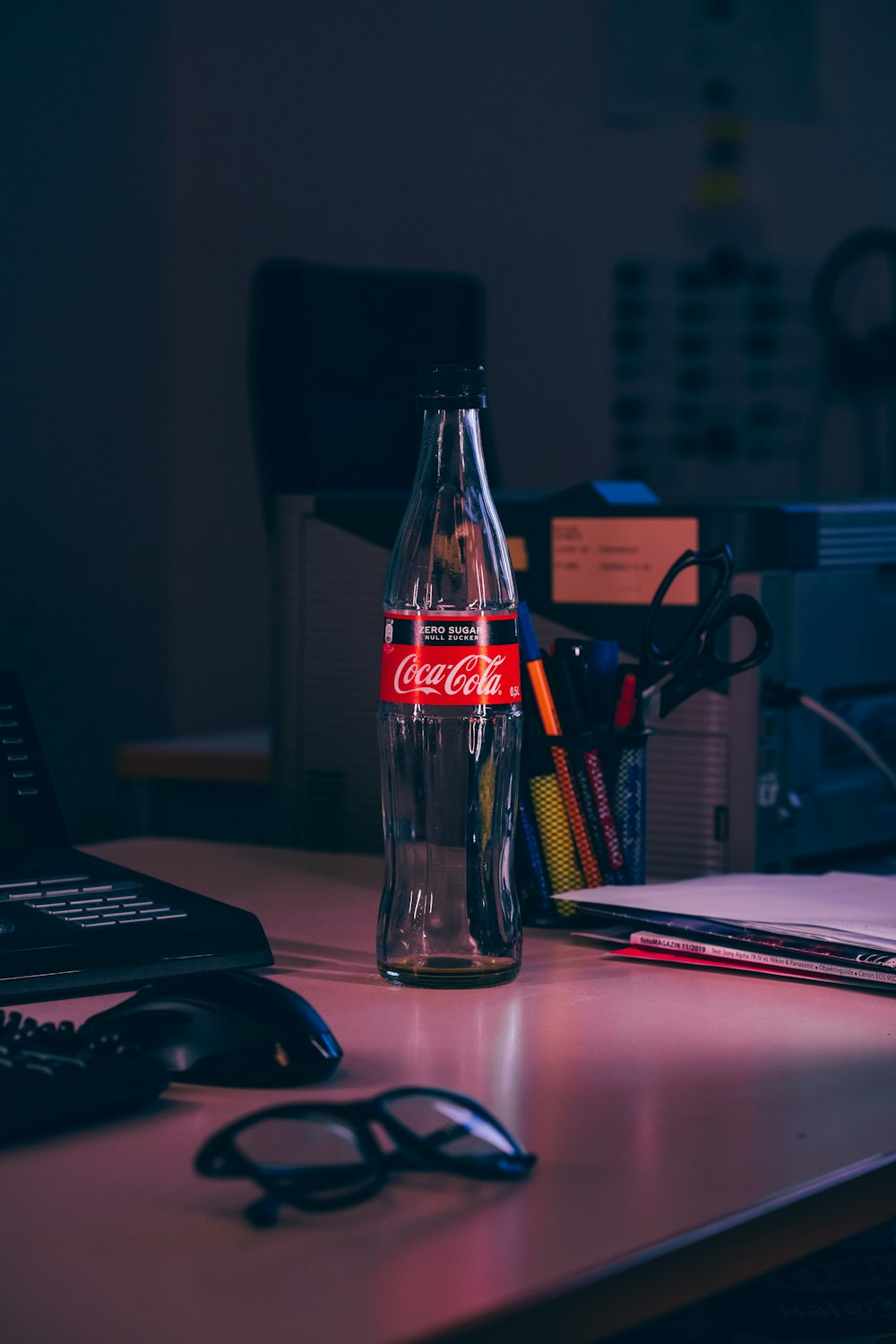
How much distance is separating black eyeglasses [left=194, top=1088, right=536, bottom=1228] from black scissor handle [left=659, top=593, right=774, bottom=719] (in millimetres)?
558

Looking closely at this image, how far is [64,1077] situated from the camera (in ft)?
2.21

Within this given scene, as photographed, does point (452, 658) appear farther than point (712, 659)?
No

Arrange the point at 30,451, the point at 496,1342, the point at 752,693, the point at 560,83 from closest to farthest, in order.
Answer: the point at 496,1342, the point at 752,693, the point at 30,451, the point at 560,83

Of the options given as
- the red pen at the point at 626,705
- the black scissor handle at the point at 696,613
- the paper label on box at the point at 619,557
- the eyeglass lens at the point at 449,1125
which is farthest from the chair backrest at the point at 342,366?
the eyeglass lens at the point at 449,1125

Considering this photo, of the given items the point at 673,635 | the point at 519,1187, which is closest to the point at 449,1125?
the point at 519,1187

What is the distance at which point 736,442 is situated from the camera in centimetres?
315

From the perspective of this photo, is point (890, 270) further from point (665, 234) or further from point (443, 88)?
point (443, 88)

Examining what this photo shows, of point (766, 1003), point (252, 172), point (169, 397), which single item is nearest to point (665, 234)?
point (252, 172)

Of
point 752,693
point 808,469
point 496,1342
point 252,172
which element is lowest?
point 496,1342

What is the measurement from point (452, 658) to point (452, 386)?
0.16 m

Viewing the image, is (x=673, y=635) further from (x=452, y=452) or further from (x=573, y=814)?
(x=452, y=452)

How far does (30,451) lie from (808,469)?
1.47m

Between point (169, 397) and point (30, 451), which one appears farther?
point (169, 397)

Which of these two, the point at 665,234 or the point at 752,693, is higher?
the point at 665,234
